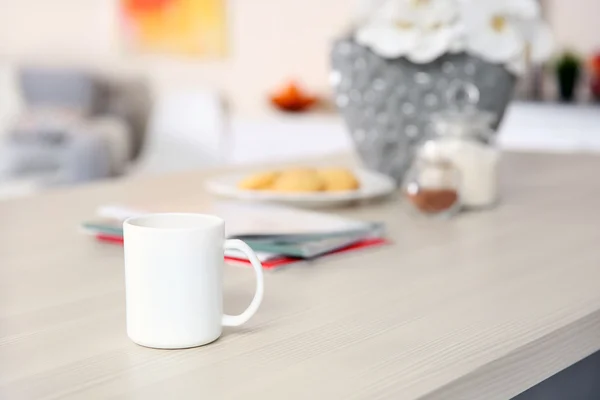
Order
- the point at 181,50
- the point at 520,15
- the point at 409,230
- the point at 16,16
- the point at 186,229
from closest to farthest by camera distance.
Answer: the point at 186,229, the point at 409,230, the point at 520,15, the point at 181,50, the point at 16,16

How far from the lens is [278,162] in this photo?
1.91 meters

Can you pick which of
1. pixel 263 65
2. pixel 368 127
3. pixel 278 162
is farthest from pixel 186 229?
pixel 263 65

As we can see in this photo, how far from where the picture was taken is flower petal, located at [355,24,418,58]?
1.43m

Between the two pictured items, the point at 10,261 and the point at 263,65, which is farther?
the point at 263,65

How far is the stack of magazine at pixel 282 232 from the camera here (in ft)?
3.21

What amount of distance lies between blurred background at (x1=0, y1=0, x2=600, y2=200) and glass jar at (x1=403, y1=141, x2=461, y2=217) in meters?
2.57

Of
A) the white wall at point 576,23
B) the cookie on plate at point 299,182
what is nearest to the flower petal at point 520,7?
the cookie on plate at point 299,182

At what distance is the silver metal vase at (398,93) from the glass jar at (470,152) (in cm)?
8

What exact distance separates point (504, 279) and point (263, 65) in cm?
418

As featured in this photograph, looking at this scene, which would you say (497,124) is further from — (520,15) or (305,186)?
(305,186)

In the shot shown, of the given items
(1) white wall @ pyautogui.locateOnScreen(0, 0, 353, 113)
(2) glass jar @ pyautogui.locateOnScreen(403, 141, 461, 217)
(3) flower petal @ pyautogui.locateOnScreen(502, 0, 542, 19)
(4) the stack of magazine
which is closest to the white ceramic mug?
(4) the stack of magazine

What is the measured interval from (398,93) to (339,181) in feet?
0.76

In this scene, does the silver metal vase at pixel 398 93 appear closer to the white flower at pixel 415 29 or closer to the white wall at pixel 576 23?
the white flower at pixel 415 29

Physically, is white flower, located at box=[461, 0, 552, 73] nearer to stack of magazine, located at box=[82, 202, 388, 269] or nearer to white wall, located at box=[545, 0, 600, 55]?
stack of magazine, located at box=[82, 202, 388, 269]
